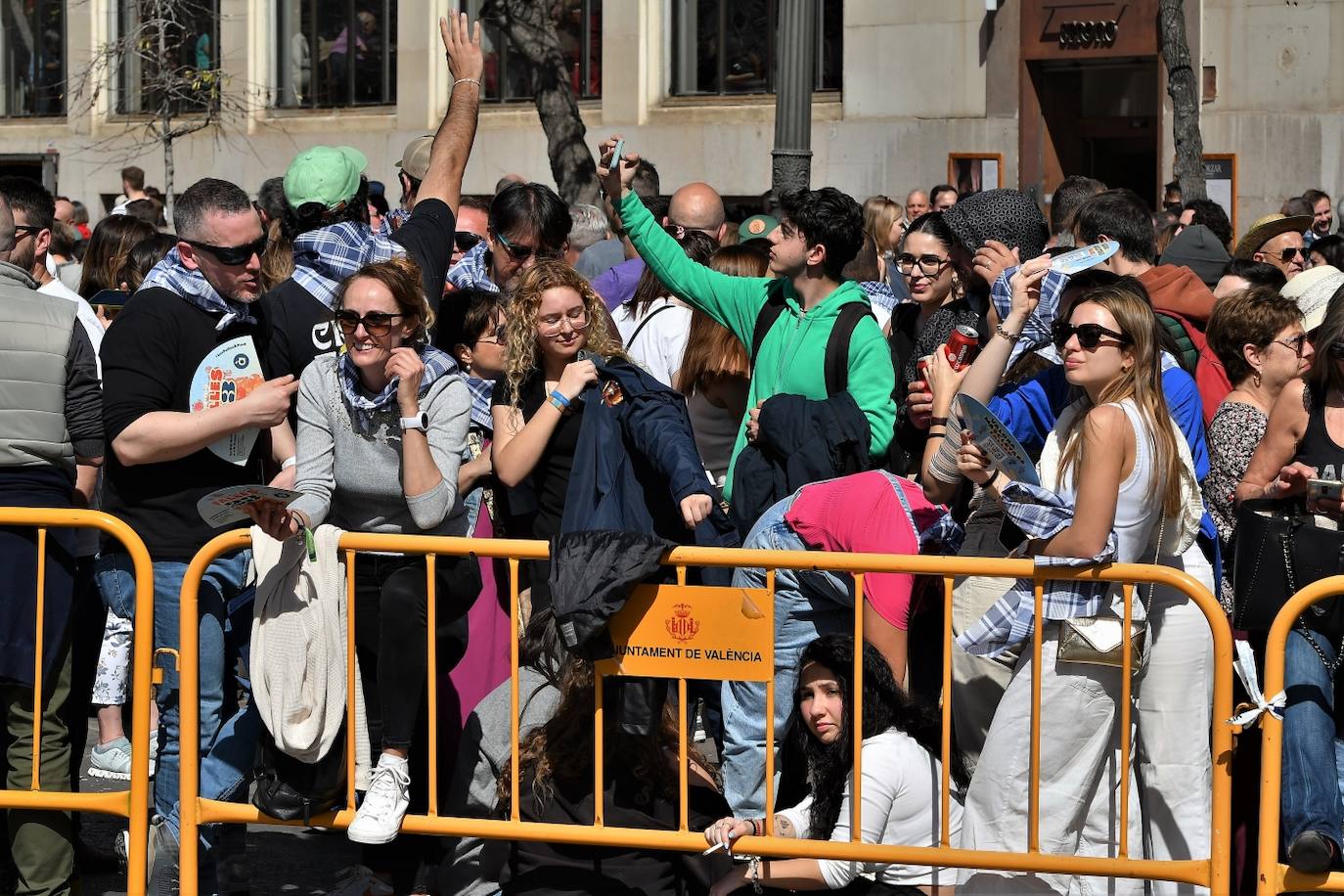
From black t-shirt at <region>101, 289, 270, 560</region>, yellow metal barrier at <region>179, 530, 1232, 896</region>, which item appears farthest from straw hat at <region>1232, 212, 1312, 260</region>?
black t-shirt at <region>101, 289, 270, 560</region>

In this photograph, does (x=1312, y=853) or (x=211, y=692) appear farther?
(x=211, y=692)

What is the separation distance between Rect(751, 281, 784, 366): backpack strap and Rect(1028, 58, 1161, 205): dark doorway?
14.7 meters

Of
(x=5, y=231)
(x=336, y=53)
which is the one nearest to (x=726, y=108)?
(x=336, y=53)

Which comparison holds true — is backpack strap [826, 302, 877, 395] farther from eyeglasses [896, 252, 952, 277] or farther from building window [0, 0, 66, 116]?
building window [0, 0, 66, 116]

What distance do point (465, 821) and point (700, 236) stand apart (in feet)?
13.9

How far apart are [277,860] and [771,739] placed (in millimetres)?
2487

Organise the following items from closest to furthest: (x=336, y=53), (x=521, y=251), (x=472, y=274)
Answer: (x=521, y=251)
(x=472, y=274)
(x=336, y=53)

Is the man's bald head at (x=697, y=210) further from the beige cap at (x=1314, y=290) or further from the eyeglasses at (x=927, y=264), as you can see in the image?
the beige cap at (x=1314, y=290)

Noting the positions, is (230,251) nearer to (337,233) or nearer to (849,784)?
(337,233)

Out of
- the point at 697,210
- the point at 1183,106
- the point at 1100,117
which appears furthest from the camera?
the point at 1100,117

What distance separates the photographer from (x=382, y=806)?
201 inches

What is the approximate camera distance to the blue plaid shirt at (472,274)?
752 centimetres

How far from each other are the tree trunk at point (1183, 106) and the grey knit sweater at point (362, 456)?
10.5m

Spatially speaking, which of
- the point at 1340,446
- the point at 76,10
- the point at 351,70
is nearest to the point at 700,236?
the point at 1340,446
